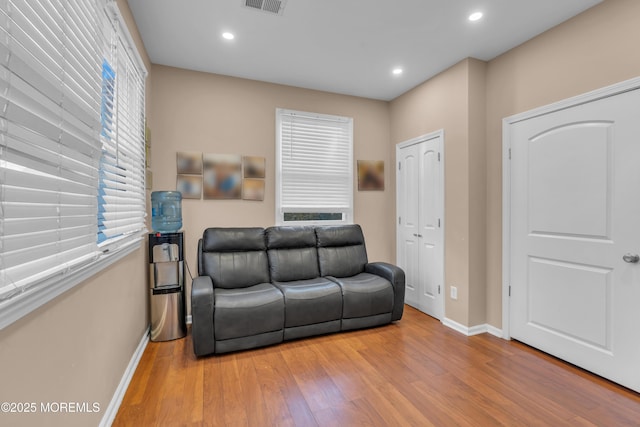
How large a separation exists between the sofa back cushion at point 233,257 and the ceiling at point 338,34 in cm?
181

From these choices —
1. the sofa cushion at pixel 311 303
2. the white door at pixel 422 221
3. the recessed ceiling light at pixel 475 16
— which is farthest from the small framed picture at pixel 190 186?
the recessed ceiling light at pixel 475 16

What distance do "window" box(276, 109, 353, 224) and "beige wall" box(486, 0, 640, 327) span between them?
1692 millimetres

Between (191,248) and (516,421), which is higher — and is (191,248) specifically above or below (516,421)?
above

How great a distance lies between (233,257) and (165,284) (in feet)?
2.23

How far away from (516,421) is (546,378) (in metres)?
0.69

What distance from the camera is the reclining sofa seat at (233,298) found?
2.48m

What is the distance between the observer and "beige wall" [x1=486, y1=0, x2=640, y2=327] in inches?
82.4

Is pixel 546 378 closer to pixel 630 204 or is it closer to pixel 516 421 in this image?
pixel 516 421

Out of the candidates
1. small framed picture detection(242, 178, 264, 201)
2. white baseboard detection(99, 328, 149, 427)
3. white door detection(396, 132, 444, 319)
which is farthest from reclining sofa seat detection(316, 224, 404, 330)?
white baseboard detection(99, 328, 149, 427)

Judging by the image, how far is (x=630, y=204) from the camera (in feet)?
6.74

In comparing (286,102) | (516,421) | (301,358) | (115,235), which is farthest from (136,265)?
(516,421)

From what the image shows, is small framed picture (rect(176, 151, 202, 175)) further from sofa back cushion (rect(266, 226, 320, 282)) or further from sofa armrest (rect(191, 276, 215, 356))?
sofa armrest (rect(191, 276, 215, 356))

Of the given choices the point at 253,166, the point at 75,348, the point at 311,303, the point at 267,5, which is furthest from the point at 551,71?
the point at 75,348

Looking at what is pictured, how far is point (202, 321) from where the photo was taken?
8.07 ft
